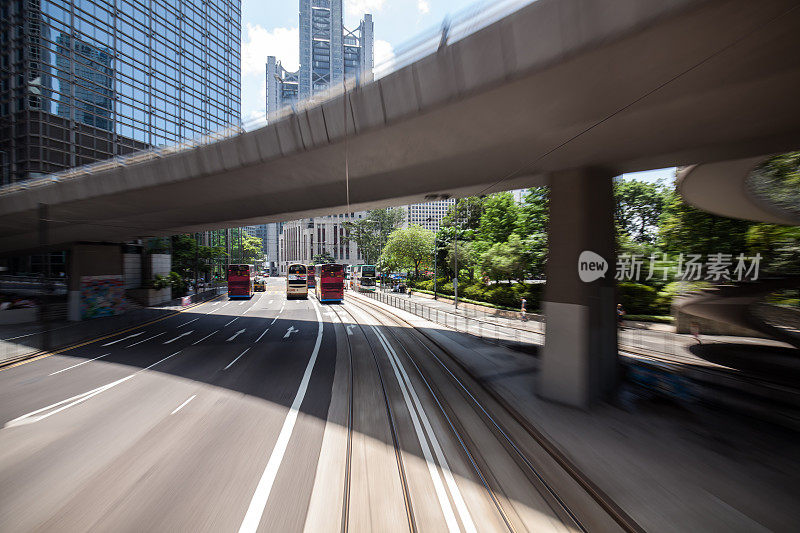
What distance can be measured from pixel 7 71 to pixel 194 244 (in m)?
28.3

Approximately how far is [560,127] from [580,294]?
4331mm

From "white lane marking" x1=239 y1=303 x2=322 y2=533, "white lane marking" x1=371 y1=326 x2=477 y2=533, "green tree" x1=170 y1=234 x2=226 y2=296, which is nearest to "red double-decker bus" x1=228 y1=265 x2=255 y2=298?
"green tree" x1=170 y1=234 x2=226 y2=296

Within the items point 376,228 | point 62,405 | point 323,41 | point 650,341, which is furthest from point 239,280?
point 323,41

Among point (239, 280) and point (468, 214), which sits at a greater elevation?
point (468, 214)

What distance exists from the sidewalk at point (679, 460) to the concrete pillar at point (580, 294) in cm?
72

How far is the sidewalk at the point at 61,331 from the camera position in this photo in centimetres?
1387

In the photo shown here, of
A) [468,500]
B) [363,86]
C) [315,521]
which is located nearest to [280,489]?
[315,521]

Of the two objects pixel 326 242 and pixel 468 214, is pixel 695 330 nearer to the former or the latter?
pixel 468 214

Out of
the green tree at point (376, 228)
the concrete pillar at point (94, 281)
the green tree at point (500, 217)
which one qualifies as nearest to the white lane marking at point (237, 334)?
the concrete pillar at point (94, 281)

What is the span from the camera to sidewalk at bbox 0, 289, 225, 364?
45.5 ft

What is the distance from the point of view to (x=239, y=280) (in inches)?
1443

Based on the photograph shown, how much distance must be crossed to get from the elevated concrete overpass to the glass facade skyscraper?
35977mm

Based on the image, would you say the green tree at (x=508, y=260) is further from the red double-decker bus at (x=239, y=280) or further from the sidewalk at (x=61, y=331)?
the red double-decker bus at (x=239, y=280)

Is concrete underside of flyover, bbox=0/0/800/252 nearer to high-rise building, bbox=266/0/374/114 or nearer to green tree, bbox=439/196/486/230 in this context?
green tree, bbox=439/196/486/230
